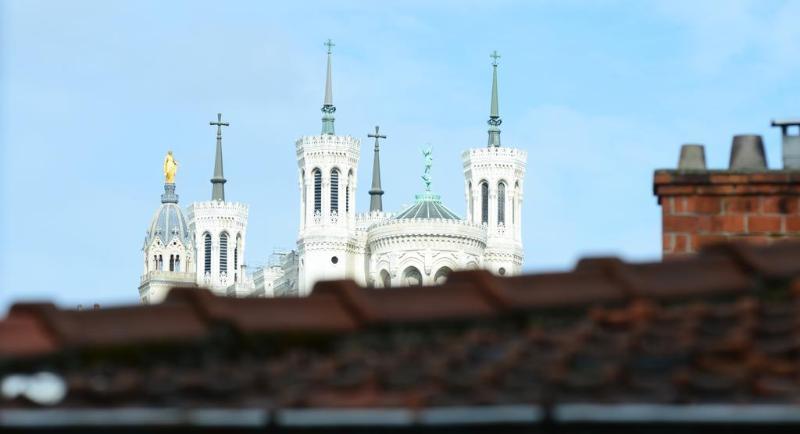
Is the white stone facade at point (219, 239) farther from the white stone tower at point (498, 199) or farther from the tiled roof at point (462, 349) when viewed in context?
the tiled roof at point (462, 349)

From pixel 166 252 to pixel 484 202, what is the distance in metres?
27.7

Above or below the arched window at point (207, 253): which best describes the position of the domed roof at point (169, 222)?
above

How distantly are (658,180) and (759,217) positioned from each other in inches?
20.1

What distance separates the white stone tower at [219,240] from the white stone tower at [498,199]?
20.1 m

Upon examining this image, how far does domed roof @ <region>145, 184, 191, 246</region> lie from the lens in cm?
15575

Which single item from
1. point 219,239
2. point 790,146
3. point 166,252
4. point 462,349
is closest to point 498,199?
point 219,239

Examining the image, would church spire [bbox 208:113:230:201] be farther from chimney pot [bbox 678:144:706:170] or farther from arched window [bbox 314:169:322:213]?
chimney pot [bbox 678:144:706:170]

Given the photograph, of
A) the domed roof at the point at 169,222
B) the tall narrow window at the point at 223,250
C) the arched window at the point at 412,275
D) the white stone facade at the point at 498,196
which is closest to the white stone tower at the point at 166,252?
the domed roof at the point at 169,222

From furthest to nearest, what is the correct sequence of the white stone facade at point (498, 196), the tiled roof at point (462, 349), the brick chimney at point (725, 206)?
1. the white stone facade at point (498, 196)
2. the brick chimney at point (725, 206)
3. the tiled roof at point (462, 349)

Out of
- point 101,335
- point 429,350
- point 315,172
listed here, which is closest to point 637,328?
point 429,350

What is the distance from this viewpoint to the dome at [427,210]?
136125mm

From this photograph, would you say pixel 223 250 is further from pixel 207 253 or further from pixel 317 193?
pixel 317 193

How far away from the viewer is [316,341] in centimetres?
719

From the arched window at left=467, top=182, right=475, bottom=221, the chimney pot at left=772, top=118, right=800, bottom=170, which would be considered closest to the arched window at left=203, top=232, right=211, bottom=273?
→ the arched window at left=467, top=182, right=475, bottom=221
